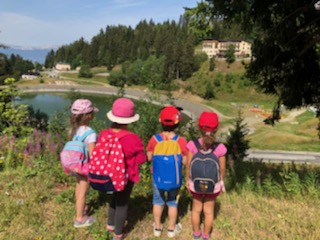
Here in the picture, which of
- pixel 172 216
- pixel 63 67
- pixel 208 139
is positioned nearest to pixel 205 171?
pixel 208 139

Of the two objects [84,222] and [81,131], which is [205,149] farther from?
[84,222]

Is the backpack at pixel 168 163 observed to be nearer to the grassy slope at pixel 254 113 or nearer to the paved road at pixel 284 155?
the grassy slope at pixel 254 113

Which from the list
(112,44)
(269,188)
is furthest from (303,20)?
(112,44)

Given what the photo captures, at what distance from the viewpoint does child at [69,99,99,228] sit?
3305 mm

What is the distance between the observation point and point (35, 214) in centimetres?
364

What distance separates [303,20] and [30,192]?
649 cm

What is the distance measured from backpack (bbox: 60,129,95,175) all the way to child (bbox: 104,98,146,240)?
388mm

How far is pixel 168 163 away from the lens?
321 centimetres

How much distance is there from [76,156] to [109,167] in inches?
20.5

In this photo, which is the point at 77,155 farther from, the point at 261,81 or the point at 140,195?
the point at 261,81

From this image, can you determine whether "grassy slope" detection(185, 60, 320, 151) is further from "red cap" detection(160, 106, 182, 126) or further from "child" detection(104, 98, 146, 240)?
"child" detection(104, 98, 146, 240)

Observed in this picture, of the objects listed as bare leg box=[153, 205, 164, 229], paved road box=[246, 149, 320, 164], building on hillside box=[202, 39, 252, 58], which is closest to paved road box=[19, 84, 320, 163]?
paved road box=[246, 149, 320, 164]

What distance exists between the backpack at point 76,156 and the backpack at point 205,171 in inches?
49.2

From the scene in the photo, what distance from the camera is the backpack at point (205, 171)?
9.89 feet
